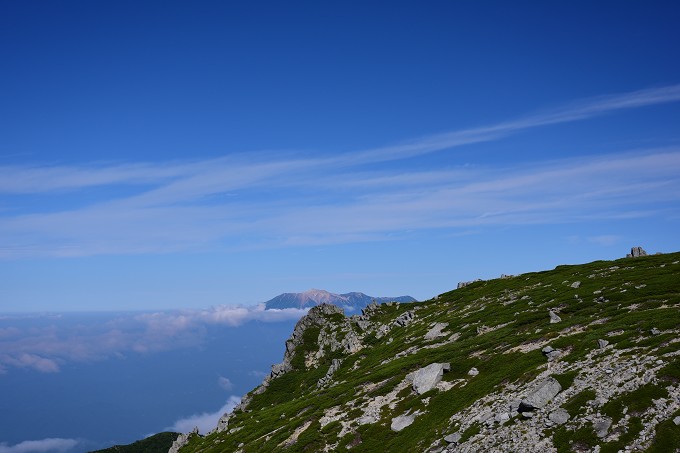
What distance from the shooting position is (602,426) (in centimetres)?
3036

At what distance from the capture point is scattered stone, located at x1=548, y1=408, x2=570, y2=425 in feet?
107

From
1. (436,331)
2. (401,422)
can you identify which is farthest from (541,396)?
(436,331)

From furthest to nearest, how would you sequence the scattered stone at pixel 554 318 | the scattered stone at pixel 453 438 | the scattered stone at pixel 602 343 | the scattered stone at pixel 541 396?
the scattered stone at pixel 554 318, the scattered stone at pixel 602 343, the scattered stone at pixel 453 438, the scattered stone at pixel 541 396

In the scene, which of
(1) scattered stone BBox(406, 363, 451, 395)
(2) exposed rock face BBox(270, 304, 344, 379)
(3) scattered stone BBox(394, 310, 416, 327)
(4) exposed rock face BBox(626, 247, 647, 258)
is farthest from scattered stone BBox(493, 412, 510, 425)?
(2) exposed rock face BBox(270, 304, 344, 379)

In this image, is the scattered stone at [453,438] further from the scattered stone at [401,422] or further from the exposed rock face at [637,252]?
the exposed rock face at [637,252]

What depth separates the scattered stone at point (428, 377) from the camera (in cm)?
5141

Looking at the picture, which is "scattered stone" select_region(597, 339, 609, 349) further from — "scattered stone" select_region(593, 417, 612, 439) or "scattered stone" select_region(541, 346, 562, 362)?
"scattered stone" select_region(593, 417, 612, 439)

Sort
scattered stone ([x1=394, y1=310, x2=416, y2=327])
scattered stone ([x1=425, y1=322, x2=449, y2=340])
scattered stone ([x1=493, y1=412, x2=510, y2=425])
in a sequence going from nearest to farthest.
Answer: scattered stone ([x1=493, y1=412, x2=510, y2=425]), scattered stone ([x1=425, y1=322, x2=449, y2=340]), scattered stone ([x1=394, y1=310, x2=416, y2=327])

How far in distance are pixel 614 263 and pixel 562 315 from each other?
1760 inches

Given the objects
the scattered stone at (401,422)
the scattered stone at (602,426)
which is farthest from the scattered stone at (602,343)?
the scattered stone at (401,422)

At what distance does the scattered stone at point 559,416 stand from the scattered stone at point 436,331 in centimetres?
4536

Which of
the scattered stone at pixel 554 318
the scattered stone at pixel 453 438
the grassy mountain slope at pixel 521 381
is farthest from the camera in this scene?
the scattered stone at pixel 554 318

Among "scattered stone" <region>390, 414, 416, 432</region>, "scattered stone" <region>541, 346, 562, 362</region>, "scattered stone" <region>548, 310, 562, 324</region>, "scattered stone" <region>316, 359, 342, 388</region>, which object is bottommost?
"scattered stone" <region>316, 359, 342, 388</region>

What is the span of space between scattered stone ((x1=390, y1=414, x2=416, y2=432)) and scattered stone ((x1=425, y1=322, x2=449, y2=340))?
1301 inches
